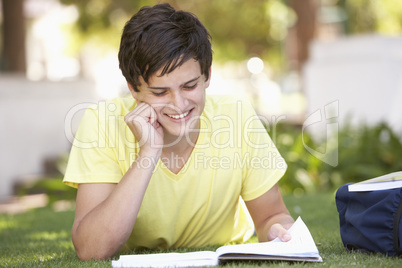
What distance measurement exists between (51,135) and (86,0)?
4.18m

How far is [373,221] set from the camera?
2.54 metres

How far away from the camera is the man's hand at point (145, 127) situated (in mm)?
2896

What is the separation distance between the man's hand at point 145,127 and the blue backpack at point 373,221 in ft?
3.09

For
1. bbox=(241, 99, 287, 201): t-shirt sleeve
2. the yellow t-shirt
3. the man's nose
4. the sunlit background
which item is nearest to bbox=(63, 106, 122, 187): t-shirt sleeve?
the yellow t-shirt

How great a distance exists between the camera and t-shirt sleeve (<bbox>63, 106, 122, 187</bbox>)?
115 inches

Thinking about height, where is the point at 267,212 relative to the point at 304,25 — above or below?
below

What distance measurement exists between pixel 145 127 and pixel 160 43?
42cm

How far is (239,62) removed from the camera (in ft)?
113

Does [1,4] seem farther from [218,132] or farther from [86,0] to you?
[218,132]

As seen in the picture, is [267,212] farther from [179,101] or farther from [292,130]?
[292,130]

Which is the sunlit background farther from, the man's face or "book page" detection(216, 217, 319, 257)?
"book page" detection(216, 217, 319, 257)

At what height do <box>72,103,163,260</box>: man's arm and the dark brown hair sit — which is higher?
the dark brown hair

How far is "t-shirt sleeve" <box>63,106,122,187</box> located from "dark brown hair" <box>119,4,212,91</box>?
1.01ft

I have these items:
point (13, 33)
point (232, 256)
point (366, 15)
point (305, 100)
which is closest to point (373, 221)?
point (232, 256)
